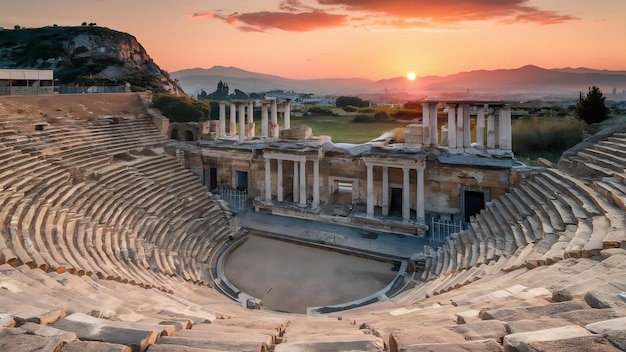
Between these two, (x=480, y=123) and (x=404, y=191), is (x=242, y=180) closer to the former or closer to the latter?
(x=404, y=191)

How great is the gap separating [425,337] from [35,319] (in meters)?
4.19

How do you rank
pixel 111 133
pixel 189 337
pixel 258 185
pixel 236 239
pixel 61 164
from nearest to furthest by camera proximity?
pixel 189 337 < pixel 61 164 < pixel 236 239 < pixel 111 133 < pixel 258 185

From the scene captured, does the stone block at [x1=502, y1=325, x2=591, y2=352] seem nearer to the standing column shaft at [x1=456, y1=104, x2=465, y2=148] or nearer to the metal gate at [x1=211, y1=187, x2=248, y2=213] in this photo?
the standing column shaft at [x1=456, y1=104, x2=465, y2=148]

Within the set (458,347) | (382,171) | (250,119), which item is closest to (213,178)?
(250,119)

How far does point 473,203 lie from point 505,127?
3.70 m

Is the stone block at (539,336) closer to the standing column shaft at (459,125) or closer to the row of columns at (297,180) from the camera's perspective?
the standing column shaft at (459,125)

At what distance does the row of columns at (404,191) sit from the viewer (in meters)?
18.3

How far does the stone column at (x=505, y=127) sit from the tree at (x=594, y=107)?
13.2 metres

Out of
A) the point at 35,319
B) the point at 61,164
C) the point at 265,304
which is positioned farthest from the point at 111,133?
the point at 35,319

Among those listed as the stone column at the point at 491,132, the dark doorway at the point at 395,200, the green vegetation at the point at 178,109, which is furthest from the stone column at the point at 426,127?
the green vegetation at the point at 178,109

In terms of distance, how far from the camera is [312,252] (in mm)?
16609

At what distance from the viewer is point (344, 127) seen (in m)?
43.5

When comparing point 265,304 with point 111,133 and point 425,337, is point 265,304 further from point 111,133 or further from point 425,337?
point 111,133

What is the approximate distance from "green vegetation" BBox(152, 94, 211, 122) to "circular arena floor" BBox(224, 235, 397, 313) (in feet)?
49.3
